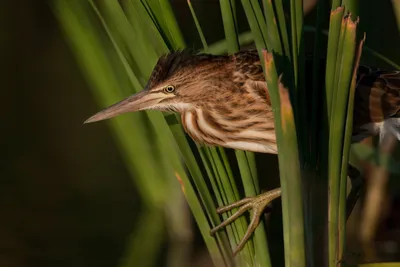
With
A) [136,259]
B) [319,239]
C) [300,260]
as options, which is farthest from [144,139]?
[300,260]

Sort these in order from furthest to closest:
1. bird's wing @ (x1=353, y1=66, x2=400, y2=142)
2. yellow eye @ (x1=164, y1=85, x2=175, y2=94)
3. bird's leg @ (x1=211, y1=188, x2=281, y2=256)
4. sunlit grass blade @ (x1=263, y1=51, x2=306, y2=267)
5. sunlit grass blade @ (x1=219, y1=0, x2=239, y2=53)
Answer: bird's wing @ (x1=353, y1=66, x2=400, y2=142) → yellow eye @ (x1=164, y1=85, x2=175, y2=94) → bird's leg @ (x1=211, y1=188, x2=281, y2=256) → sunlit grass blade @ (x1=219, y1=0, x2=239, y2=53) → sunlit grass blade @ (x1=263, y1=51, x2=306, y2=267)

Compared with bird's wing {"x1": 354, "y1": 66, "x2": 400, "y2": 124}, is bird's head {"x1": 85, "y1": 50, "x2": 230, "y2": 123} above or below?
above

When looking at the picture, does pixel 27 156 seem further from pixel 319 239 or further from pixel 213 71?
pixel 319 239

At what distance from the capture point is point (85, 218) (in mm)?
3564

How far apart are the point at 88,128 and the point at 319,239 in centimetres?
192

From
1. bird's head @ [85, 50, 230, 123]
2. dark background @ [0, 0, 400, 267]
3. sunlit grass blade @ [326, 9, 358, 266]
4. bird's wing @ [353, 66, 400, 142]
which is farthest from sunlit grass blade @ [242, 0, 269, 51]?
dark background @ [0, 0, 400, 267]

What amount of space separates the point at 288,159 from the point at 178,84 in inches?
26.5

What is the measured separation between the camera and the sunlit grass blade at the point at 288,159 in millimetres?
1898

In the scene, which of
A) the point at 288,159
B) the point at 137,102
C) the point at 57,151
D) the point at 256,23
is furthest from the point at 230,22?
the point at 57,151

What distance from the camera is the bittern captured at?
8.22 feet

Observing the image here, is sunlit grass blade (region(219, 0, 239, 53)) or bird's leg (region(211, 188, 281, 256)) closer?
sunlit grass blade (region(219, 0, 239, 53))

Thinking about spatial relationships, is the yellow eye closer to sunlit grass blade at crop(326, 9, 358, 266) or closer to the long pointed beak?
the long pointed beak

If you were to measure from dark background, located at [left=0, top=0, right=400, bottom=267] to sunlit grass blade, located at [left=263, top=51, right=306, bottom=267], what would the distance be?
114 centimetres

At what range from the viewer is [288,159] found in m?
1.95
